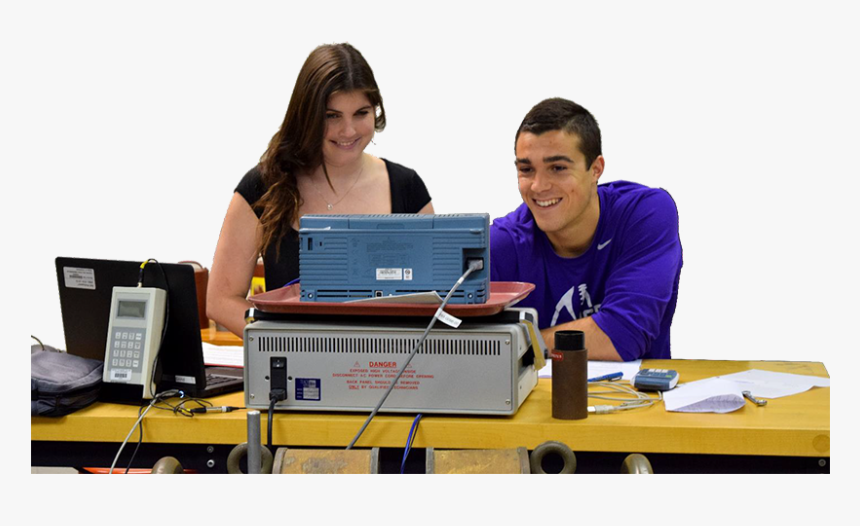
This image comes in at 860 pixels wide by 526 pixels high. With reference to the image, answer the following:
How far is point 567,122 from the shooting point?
294cm

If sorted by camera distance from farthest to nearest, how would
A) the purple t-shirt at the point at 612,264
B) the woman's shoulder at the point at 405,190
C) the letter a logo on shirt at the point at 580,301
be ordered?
1. the woman's shoulder at the point at 405,190
2. the letter a logo on shirt at the point at 580,301
3. the purple t-shirt at the point at 612,264

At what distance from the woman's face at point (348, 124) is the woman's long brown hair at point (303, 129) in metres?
0.02

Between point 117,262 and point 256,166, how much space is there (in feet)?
2.98

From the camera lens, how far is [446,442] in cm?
218

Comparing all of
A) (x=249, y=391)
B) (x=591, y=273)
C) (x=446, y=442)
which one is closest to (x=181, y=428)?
(x=249, y=391)

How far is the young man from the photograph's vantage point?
2822mm

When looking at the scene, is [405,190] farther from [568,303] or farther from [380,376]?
[380,376]

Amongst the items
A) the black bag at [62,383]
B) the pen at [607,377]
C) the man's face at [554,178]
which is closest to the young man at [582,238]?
the man's face at [554,178]

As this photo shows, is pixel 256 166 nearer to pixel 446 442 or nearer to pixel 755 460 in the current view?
pixel 446 442

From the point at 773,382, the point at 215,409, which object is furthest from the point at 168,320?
the point at 773,382

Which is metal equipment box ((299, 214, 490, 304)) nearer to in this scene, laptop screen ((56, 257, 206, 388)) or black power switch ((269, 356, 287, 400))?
black power switch ((269, 356, 287, 400))

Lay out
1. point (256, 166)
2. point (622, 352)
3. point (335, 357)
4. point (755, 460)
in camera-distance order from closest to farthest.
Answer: point (755, 460), point (335, 357), point (622, 352), point (256, 166)

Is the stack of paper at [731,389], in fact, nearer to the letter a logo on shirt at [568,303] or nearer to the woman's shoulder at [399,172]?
the letter a logo on shirt at [568,303]

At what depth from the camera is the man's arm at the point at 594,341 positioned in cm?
269
